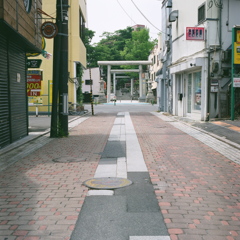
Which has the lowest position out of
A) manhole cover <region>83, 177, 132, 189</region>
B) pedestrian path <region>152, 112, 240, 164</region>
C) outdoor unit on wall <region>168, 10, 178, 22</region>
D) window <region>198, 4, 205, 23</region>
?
manhole cover <region>83, 177, 132, 189</region>

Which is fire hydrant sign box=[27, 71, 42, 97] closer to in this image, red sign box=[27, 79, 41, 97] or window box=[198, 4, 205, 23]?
red sign box=[27, 79, 41, 97]

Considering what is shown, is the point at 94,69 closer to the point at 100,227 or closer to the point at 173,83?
the point at 173,83

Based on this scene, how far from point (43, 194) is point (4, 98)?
5744 mm

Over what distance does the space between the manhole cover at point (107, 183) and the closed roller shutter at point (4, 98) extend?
15.6ft

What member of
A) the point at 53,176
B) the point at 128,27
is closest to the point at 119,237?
the point at 53,176

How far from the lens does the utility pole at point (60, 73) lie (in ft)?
41.1

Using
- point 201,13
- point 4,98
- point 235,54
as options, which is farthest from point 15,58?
point 201,13

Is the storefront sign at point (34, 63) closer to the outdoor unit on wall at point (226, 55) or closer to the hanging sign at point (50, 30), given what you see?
the hanging sign at point (50, 30)

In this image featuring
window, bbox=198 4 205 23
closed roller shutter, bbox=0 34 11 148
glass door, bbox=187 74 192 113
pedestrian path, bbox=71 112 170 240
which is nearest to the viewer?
pedestrian path, bbox=71 112 170 240

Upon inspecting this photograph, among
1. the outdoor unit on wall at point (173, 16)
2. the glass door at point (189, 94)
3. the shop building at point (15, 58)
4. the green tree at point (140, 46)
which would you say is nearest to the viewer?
the shop building at point (15, 58)

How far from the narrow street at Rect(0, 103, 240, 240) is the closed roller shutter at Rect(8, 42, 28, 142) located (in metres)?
2.11

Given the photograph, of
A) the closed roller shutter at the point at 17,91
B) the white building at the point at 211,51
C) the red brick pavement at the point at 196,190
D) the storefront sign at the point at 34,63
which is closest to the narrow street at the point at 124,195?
the red brick pavement at the point at 196,190

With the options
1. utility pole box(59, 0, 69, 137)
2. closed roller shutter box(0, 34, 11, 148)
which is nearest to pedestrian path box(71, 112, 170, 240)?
closed roller shutter box(0, 34, 11, 148)

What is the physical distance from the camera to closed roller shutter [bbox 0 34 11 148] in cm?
1011
